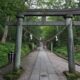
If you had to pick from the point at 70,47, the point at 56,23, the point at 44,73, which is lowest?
the point at 44,73

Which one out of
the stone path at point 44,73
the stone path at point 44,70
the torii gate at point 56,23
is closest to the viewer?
the stone path at point 44,73

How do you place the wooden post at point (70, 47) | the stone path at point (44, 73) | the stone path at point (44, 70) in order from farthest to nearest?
the wooden post at point (70, 47) < the stone path at point (44, 70) < the stone path at point (44, 73)

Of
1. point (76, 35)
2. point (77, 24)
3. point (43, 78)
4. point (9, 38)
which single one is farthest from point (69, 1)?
point (43, 78)

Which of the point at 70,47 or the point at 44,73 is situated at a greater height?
the point at 70,47

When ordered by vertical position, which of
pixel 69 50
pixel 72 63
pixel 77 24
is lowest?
pixel 72 63

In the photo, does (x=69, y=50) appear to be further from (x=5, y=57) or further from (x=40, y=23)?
(x=5, y=57)

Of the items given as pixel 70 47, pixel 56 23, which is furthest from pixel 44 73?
pixel 56 23

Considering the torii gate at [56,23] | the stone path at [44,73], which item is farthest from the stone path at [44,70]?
the torii gate at [56,23]

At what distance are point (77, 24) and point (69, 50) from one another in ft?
5.83

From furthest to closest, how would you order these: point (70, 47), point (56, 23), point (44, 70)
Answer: point (44, 70), point (56, 23), point (70, 47)

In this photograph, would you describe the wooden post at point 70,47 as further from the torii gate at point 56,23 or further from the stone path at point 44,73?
the stone path at point 44,73

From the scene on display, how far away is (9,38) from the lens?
1676 inches

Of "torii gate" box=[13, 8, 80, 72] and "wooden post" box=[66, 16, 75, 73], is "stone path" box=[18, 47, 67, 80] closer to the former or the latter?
"wooden post" box=[66, 16, 75, 73]

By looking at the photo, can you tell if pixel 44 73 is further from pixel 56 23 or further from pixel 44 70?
pixel 56 23
